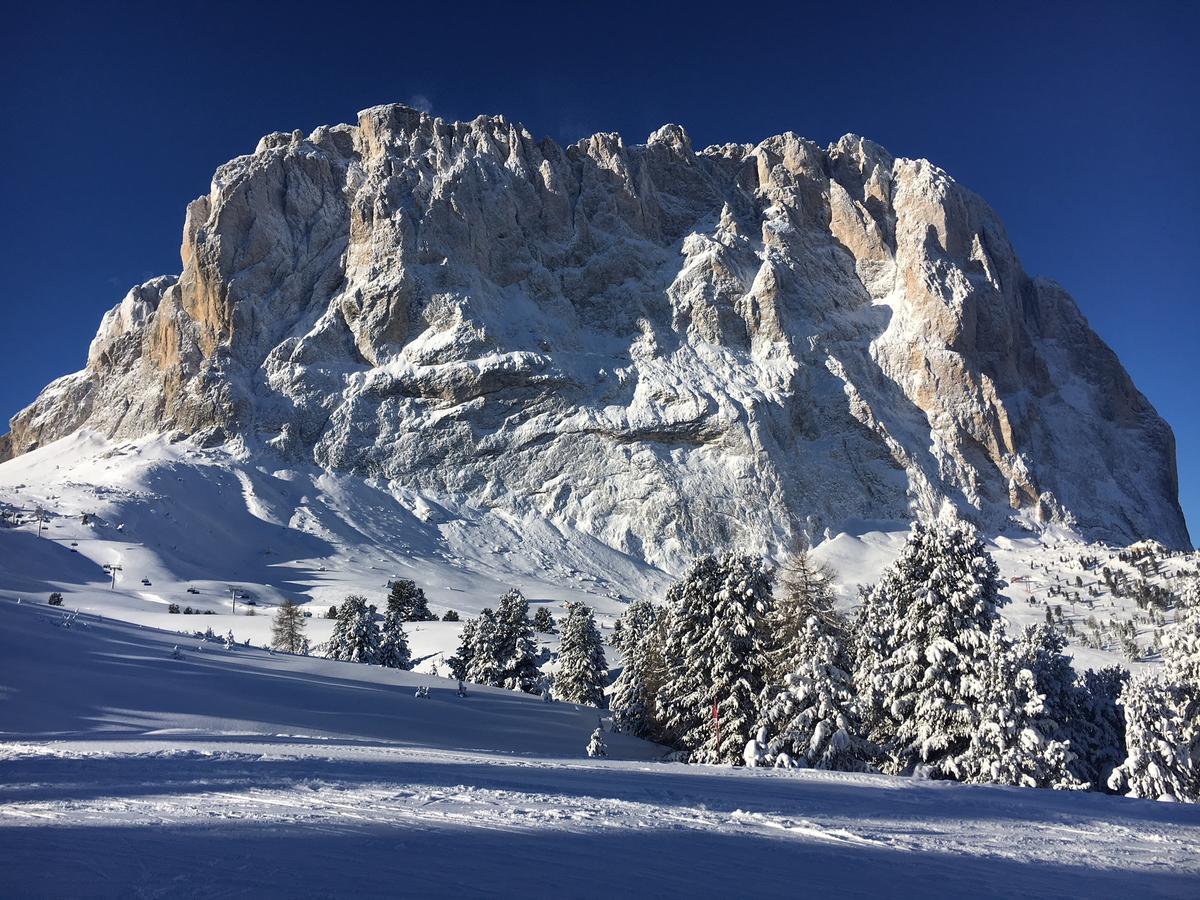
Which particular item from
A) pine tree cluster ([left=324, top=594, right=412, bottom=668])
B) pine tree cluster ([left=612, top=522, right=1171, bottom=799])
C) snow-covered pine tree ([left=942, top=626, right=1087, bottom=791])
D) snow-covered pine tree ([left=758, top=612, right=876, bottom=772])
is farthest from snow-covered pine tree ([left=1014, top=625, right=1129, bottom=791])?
pine tree cluster ([left=324, top=594, right=412, bottom=668])

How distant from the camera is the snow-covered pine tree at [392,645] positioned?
38625mm

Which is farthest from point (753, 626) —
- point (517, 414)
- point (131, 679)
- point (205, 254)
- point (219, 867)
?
point (205, 254)

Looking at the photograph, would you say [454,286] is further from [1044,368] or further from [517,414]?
[1044,368]

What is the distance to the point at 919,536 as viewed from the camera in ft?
60.1

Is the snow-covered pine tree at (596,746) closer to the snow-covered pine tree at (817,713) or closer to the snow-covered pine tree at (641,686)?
the snow-covered pine tree at (641,686)

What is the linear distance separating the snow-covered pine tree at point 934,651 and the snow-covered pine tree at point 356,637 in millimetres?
26456

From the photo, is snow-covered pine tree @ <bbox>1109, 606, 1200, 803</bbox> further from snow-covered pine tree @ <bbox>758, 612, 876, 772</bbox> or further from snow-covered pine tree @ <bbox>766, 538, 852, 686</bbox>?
snow-covered pine tree @ <bbox>766, 538, 852, 686</bbox>

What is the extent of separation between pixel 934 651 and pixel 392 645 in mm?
29312

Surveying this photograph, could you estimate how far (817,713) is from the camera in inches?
651

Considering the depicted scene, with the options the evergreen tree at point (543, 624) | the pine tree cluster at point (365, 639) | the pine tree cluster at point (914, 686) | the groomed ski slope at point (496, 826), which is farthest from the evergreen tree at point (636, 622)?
the groomed ski slope at point (496, 826)

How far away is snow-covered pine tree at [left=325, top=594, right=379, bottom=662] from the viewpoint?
37.5m

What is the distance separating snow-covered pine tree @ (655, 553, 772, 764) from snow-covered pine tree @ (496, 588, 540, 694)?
14.2 metres

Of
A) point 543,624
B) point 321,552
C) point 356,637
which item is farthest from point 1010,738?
point 321,552

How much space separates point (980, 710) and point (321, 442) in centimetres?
10211
